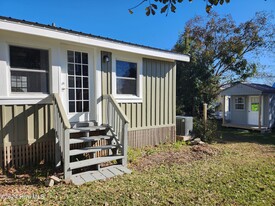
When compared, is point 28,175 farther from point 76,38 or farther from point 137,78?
point 137,78

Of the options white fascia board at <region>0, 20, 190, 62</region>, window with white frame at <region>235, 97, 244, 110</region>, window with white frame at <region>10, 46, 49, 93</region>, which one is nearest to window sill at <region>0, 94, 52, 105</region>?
window with white frame at <region>10, 46, 49, 93</region>

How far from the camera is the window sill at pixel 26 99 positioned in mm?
4047

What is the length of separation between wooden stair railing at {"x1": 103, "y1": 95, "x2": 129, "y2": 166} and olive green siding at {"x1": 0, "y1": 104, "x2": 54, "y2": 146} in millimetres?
1488

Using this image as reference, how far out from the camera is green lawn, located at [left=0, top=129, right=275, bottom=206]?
301 cm

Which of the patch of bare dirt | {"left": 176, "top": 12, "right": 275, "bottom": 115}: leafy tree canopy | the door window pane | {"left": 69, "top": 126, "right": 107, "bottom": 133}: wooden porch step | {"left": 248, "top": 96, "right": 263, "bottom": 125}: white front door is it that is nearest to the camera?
{"left": 69, "top": 126, "right": 107, "bottom": 133}: wooden porch step

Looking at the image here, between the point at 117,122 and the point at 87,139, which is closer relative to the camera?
the point at 87,139

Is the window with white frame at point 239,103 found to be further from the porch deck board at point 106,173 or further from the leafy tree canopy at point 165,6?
the leafy tree canopy at point 165,6

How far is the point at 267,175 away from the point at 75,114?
4.81 metres

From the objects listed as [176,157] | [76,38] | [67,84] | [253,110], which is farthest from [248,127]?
[76,38]

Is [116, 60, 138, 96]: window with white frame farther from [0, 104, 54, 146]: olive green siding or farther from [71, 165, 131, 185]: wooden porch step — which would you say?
[71, 165, 131, 185]: wooden porch step

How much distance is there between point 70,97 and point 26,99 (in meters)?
1.06

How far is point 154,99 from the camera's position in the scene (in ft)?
22.3

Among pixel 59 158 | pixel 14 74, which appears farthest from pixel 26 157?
pixel 14 74

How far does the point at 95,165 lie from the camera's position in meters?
4.23
